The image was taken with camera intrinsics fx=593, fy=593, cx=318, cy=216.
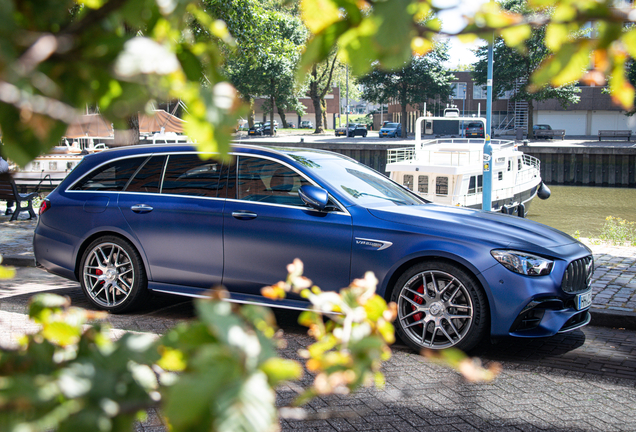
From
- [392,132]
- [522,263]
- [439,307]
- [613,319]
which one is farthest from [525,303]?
[392,132]

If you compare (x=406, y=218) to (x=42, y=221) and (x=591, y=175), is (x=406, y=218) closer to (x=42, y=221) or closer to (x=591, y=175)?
(x=42, y=221)

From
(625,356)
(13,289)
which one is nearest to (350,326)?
(625,356)

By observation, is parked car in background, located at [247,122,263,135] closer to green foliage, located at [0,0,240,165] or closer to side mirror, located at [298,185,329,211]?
side mirror, located at [298,185,329,211]

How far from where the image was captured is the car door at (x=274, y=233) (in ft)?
17.4

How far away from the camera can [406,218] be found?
5234mm

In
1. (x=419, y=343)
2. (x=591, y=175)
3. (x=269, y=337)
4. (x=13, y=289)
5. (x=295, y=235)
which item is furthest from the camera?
(x=591, y=175)

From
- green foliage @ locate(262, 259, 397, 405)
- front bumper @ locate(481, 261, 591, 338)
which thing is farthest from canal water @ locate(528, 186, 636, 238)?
green foliage @ locate(262, 259, 397, 405)

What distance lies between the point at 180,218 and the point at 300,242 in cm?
129

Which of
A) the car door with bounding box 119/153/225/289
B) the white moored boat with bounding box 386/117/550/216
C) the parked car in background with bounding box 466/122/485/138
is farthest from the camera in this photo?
the parked car in background with bounding box 466/122/485/138

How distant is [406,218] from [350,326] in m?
3.96

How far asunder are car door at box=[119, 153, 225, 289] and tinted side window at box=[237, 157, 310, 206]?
25 centimetres

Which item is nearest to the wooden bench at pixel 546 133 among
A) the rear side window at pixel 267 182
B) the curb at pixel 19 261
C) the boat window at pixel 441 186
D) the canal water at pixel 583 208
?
the canal water at pixel 583 208

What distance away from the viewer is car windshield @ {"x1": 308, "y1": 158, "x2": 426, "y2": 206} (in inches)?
221

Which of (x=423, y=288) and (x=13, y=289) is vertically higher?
(x=423, y=288)
